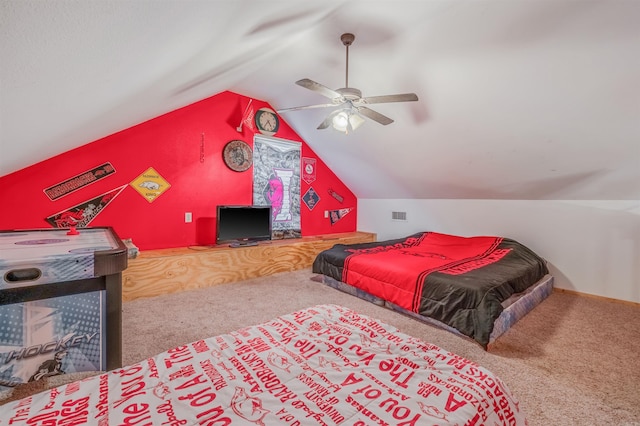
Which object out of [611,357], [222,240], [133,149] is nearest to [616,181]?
[611,357]

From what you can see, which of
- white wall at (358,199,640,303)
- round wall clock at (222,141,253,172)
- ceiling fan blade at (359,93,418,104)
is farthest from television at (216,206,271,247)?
white wall at (358,199,640,303)

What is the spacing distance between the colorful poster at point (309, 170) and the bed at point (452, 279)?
174cm

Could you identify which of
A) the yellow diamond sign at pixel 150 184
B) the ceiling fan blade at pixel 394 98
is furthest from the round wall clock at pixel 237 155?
the ceiling fan blade at pixel 394 98

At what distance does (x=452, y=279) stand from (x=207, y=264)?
2811mm

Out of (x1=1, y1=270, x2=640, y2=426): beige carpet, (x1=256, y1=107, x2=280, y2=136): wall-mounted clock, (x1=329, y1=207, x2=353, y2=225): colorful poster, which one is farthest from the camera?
(x1=329, y1=207, x2=353, y2=225): colorful poster

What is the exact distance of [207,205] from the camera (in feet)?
13.7

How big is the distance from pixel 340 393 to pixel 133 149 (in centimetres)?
371

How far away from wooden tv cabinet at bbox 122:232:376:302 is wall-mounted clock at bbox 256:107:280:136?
1774mm

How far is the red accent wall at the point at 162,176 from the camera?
9.82 ft

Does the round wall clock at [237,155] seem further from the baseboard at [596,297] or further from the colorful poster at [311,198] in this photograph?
the baseboard at [596,297]

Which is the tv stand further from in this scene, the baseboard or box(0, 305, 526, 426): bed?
the baseboard

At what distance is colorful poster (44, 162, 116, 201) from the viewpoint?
308 centimetres

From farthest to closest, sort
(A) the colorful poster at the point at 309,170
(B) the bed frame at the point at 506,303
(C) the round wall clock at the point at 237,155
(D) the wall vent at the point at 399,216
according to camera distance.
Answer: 1. (D) the wall vent at the point at 399,216
2. (A) the colorful poster at the point at 309,170
3. (C) the round wall clock at the point at 237,155
4. (B) the bed frame at the point at 506,303

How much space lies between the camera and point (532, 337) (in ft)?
8.10
